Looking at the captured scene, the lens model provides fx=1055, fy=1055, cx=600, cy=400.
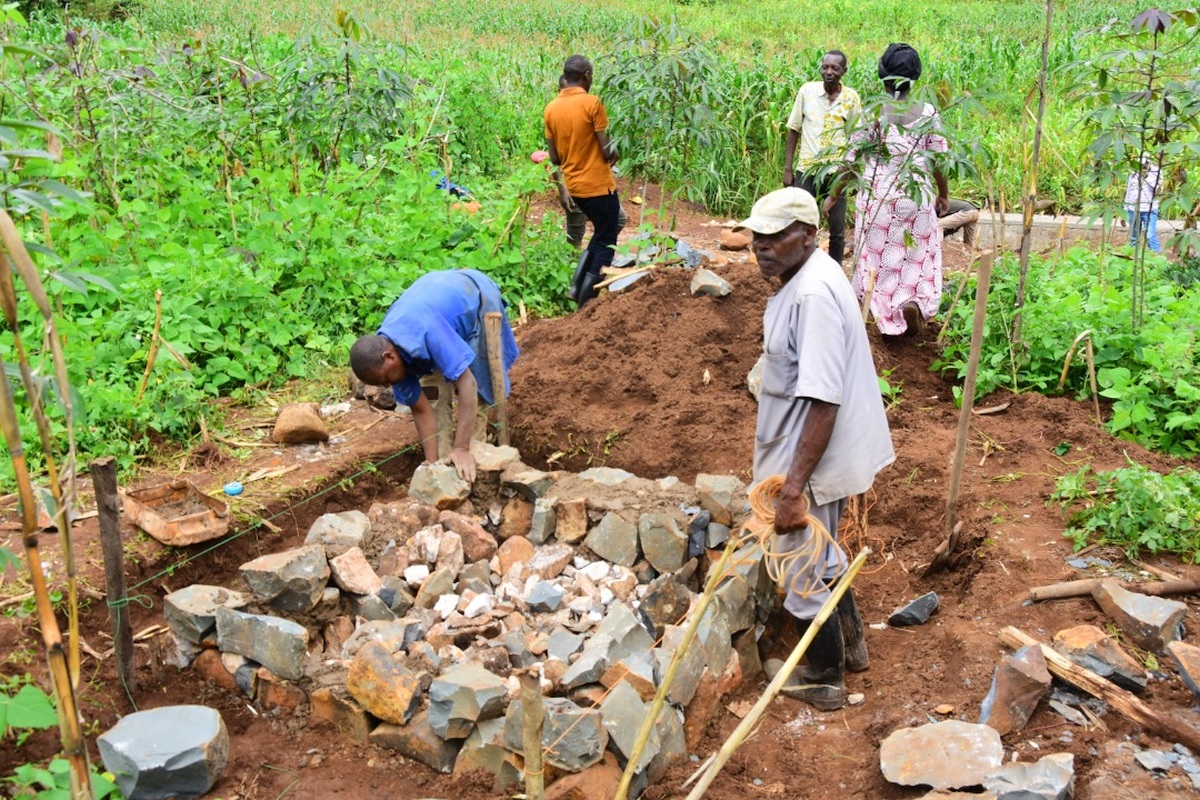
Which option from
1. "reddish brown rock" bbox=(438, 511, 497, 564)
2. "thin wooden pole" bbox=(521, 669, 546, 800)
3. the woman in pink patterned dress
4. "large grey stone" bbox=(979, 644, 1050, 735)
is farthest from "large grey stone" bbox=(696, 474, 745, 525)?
"thin wooden pole" bbox=(521, 669, 546, 800)

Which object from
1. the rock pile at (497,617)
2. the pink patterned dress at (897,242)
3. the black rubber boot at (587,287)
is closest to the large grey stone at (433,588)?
the rock pile at (497,617)

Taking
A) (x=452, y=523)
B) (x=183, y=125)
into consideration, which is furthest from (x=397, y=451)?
(x=183, y=125)

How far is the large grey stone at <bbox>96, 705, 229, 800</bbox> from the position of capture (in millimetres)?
3572

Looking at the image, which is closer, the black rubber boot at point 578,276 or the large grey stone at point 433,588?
the large grey stone at point 433,588

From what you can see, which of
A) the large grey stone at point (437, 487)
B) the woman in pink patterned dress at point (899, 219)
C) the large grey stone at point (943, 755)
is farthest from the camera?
the woman in pink patterned dress at point (899, 219)

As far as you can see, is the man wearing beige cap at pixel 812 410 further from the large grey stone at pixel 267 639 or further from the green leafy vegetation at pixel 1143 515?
the large grey stone at pixel 267 639

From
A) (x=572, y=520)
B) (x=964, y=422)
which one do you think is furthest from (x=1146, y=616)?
(x=572, y=520)

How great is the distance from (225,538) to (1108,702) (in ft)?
12.4

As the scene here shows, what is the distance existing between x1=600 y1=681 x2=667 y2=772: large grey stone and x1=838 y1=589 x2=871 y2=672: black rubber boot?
3.01 feet

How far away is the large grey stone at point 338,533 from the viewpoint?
15.4 feet

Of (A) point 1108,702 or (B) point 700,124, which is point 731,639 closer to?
(A) point 1108,702

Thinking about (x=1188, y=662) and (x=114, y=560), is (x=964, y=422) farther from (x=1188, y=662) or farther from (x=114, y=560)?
(x=114, y=560)

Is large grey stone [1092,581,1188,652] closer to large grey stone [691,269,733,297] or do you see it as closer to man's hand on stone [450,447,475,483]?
man's hand on stone [450,447,475,483]

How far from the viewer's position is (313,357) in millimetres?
6852
